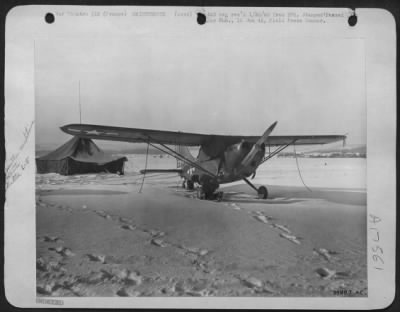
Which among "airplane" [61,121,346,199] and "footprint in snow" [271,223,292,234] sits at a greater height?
"airplane" [61,121,346,199]

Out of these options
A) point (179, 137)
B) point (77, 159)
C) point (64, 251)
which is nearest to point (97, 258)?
point (64, 251)

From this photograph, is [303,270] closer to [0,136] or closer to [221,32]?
[221,32]

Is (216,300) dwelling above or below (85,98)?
below

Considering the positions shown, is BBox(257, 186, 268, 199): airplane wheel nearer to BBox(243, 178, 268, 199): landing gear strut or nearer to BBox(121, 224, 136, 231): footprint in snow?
BBox(243, 178, 268, 199): landing gear strut

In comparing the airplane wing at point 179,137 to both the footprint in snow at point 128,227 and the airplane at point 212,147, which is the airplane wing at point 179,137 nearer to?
the airplane at point 212,147

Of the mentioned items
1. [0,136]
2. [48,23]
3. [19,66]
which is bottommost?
[0,136]

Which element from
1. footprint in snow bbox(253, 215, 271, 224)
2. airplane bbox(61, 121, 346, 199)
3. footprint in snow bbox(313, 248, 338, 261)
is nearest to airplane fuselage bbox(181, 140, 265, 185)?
airplane bbox(61, 121, 346, 199)

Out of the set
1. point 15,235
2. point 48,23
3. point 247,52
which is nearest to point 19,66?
point 48,23

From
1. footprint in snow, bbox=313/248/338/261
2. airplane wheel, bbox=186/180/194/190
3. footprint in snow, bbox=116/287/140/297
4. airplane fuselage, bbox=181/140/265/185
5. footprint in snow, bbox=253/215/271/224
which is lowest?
footprint in snow, bbox=116/287/140/297
